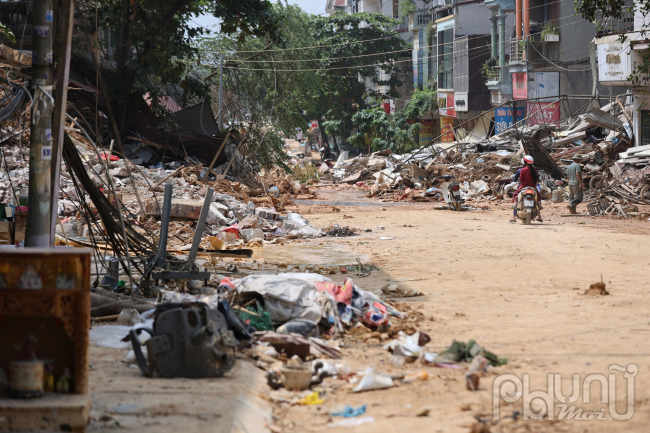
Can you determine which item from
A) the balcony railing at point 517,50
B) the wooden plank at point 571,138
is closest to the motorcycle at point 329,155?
the balcony railing at point 517,50

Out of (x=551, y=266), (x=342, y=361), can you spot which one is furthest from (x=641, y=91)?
(x=342, y=361)

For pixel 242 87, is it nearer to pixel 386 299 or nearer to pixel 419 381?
pixel 386 299

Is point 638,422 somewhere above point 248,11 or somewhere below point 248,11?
below

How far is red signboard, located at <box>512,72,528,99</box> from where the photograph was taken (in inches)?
1420

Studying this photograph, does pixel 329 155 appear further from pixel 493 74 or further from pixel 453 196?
pixel 453 196

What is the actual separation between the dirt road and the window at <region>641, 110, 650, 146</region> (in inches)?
365

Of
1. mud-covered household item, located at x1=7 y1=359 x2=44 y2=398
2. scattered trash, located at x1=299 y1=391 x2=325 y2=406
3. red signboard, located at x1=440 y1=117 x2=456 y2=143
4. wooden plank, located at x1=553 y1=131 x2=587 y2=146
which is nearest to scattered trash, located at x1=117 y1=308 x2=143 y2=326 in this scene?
scattered trash, located at x1=299 y1=391 x2=325 y2=406

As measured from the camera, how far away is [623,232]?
607 inches

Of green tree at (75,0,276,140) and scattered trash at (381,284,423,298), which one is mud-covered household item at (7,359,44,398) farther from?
green tree at (75,0,276,140)

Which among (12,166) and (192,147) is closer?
(12,166)

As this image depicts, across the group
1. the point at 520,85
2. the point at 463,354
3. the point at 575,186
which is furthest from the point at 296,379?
the point at 520,85

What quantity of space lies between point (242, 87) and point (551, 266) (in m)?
21.5

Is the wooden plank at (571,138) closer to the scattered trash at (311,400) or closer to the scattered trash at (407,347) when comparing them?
the scattered trash at (407,347)

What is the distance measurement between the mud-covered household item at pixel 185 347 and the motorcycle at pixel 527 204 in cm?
1297
